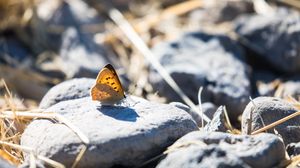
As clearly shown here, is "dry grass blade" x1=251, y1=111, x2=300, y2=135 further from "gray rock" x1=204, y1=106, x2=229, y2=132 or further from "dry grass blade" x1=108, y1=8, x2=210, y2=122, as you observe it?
"dry grass blade" x1=108, y1=8, x2=210, y2=122

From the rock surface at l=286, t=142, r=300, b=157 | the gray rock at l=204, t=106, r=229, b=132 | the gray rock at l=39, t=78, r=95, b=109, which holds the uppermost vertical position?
the gray rock at l=39, t=78, r=95, b=109

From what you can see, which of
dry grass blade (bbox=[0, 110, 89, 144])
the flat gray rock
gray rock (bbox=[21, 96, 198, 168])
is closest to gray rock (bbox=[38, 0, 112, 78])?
the flat gray rock

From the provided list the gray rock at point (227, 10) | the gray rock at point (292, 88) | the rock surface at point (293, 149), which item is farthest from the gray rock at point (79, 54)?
the rock surface at point (293, 149)

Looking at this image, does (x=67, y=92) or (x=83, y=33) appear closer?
(x=67, y=92)

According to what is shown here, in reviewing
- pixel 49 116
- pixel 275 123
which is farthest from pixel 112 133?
pixel 275 123

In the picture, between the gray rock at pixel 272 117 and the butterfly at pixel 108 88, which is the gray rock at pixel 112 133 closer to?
the butterfly at pixel 108 88

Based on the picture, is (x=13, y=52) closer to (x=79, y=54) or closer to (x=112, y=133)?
(x=79, y=54)

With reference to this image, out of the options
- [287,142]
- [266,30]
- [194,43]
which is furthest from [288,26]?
[287,142]

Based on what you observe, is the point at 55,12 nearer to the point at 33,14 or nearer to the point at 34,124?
the point at 33,14
